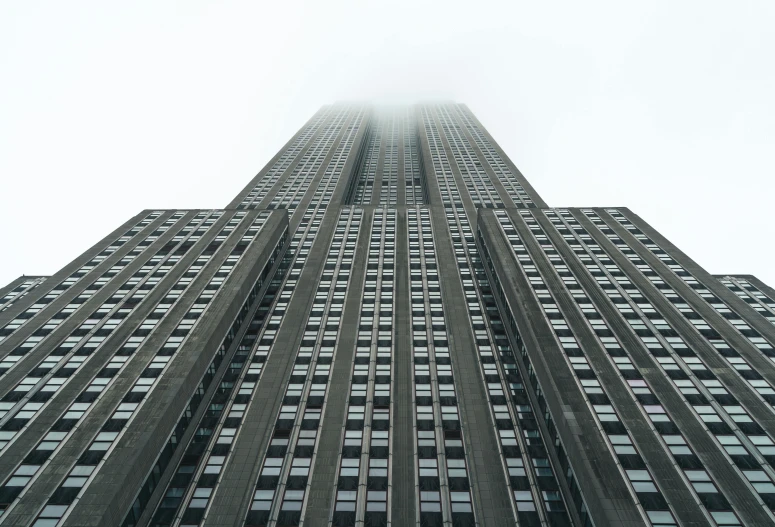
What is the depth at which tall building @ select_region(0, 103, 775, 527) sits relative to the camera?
3803cm

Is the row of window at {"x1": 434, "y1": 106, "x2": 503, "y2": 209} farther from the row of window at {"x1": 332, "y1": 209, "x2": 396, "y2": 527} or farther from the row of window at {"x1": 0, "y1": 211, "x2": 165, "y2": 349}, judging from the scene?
the row of window at {"x1": 0, "y1": 211, "x2": 165, "y2": 349}

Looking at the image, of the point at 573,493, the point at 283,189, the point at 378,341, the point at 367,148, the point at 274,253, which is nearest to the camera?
the point at 573,493

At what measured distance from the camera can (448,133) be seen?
174 metres

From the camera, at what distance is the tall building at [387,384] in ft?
125

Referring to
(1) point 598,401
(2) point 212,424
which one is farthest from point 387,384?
(1) point 598,401

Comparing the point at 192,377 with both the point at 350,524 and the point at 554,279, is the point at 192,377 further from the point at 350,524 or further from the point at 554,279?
the point at 554,279

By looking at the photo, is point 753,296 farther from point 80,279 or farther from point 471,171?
point 80,279

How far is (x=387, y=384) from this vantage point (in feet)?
173

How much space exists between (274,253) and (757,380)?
67130 millimetres

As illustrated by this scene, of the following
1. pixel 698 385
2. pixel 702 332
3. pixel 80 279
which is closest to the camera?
pixel 698 385

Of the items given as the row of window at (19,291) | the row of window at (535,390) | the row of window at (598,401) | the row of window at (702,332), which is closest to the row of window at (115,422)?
the row of window at (19,291)

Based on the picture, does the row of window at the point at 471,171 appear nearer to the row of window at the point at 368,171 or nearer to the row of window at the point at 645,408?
the row of window at the point at 368,171

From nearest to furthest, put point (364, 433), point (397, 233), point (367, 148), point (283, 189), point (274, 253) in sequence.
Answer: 1. point (364, 433)
2. point (274, 253)
3. point (397, 233)
4. point (283, 189)
5. point (367, 148)


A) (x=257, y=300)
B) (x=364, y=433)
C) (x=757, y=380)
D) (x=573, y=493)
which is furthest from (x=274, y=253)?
(x=757, y=380)
